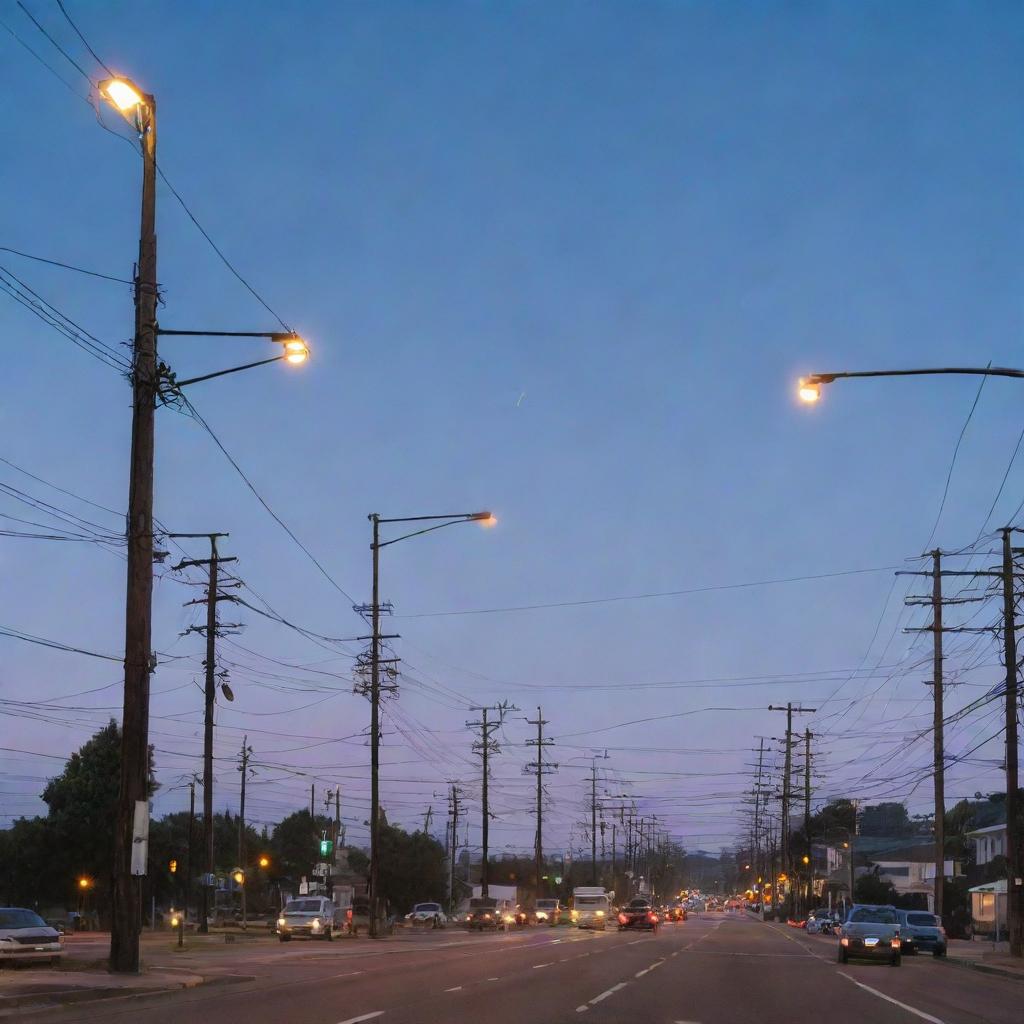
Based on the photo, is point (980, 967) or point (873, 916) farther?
point (980, 967)

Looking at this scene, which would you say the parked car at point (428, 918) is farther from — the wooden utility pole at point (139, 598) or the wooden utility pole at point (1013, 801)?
the wooden utility pole at point (139, 598)

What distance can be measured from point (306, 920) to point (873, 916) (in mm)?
23077

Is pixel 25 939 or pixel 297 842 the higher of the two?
pixel 25 939

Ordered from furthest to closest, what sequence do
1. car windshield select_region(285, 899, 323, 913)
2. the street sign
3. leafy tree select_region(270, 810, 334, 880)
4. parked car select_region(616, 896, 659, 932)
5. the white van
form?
1. leafy tree select_region(270, 810, 334, 880)
2. the white van
3. parked car select_region(616, 896, 659, 932)
4. car windshield select_region(285, 899, 323, 913)
5. the street sign

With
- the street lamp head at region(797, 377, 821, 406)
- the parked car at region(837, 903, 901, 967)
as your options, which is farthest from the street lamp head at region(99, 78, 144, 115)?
the parked car at region(837, 903, 901, 967)

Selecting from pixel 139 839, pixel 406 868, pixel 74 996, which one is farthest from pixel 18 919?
pixel 406 868

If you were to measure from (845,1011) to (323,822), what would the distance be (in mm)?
115760

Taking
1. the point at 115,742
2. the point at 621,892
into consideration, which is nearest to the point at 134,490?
the point at 115,742

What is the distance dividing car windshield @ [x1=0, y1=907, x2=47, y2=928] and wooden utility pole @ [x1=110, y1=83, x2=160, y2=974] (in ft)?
21.5

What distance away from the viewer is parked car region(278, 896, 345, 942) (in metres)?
50.2

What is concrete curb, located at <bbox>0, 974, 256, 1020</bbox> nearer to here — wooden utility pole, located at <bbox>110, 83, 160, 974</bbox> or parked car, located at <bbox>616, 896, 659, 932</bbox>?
wooden utility pole, located at <bbox>110, 83, 160, 974</bbox>

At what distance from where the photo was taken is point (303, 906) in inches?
2037

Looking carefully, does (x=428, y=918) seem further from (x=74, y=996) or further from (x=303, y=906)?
(x=74, y=996)

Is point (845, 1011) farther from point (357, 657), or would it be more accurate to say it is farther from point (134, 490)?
point (357, 657)
